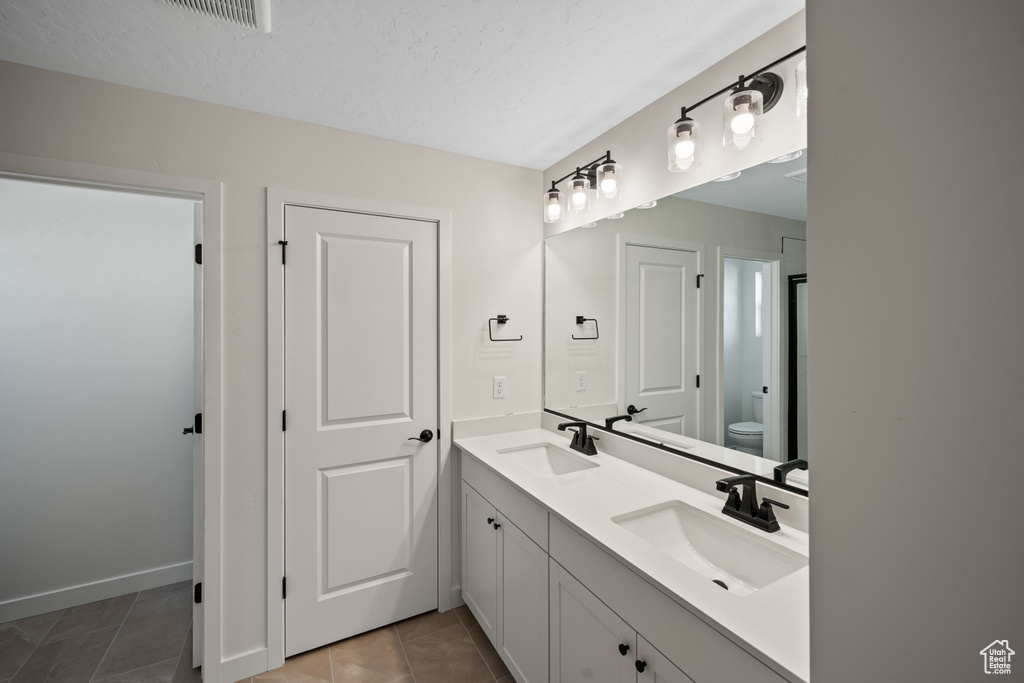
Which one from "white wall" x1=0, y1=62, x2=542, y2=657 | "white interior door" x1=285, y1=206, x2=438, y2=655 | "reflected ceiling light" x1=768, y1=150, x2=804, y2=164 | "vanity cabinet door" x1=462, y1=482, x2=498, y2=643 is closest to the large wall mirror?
"reflected ceiling light" x1=768, y1=150, x2=804, y2=164

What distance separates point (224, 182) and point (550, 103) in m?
1.40

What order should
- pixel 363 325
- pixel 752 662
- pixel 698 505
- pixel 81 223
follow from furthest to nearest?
pixel 81 223, pixel 363 325, pixel 698 505, pixel 752 662

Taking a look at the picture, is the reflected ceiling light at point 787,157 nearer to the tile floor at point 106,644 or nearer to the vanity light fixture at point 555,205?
the vanity light fixture at point 555,205

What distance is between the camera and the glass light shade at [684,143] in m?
1.47

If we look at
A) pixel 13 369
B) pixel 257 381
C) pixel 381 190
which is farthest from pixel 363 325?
pixel 13 369

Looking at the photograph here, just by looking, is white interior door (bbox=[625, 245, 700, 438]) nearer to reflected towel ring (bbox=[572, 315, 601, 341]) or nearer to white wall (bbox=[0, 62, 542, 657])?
reflected towel ring (bbox=[572, 315, 601, 341])

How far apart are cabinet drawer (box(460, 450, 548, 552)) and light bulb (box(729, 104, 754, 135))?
4.56 ft

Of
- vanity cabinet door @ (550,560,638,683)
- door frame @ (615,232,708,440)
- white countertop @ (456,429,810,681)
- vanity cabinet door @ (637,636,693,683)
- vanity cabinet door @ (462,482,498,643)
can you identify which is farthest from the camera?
vanity cabinet door @ (462,482,498,643)

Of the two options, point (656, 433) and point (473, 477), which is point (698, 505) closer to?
point (656, 433)

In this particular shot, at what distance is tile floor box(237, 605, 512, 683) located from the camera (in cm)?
176

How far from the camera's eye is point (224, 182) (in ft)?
5.78

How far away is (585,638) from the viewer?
1.26 meters

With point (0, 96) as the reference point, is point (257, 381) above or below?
below

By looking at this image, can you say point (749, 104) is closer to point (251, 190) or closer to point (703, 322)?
point (703, 322)
